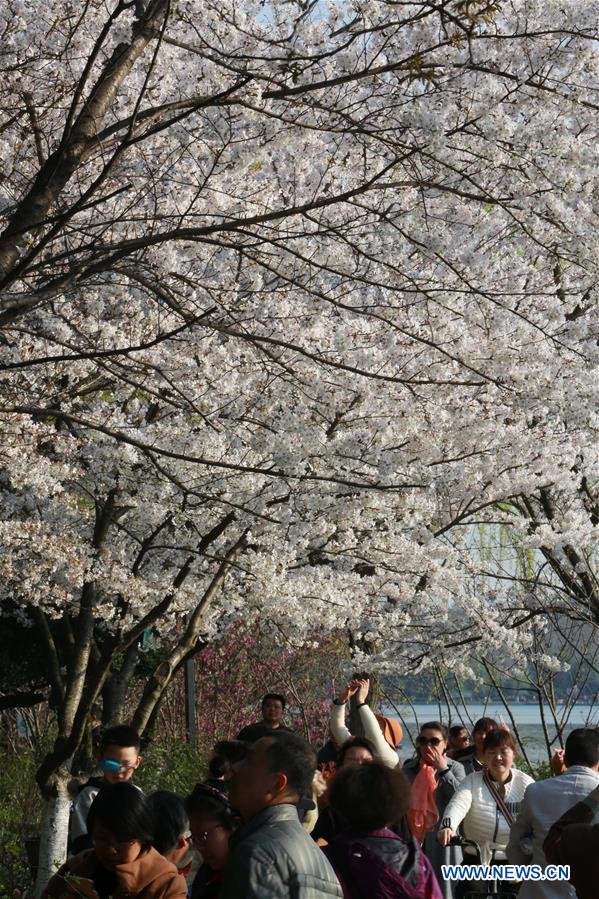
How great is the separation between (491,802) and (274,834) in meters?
3.79

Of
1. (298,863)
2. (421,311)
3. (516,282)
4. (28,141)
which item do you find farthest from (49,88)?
(298,863)

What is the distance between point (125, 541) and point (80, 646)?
5.91 ft

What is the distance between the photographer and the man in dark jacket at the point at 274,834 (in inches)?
111

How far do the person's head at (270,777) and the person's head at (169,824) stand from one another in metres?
1.08

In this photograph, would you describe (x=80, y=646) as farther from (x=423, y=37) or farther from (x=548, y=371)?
(x=423, y=37)

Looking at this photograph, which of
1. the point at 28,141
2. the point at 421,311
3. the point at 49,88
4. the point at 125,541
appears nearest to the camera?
the point at 49,88

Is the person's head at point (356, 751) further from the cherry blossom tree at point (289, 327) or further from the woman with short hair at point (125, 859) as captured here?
the woman with short hair at point (125, 859)

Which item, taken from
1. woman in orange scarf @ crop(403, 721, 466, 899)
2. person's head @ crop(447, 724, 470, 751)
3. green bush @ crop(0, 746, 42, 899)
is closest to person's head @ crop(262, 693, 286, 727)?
woman in orange scarf @ crop(403, 721, 466, 899)

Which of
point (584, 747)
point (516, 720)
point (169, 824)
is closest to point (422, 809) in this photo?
point (584, 747)

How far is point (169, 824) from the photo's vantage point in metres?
4.21

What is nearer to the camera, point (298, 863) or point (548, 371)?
point (298, 863)

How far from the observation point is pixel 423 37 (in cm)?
621

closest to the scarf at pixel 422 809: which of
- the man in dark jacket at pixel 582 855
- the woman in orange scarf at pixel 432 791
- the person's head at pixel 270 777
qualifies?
the woman in orange scarf at pixel 432 791

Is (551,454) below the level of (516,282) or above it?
below
